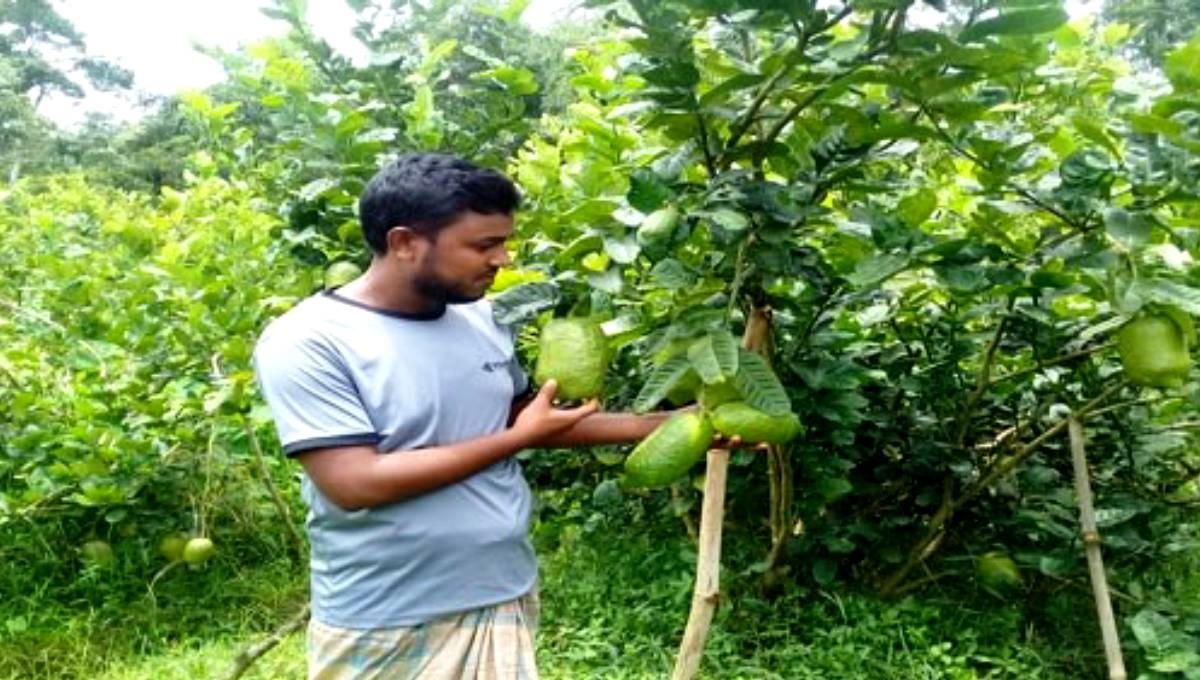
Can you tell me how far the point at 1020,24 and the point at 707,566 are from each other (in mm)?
695

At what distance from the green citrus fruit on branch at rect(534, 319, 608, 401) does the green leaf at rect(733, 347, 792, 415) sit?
20 centimetres

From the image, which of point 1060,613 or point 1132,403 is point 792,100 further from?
point 1060,613

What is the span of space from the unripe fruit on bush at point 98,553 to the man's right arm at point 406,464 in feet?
6.31

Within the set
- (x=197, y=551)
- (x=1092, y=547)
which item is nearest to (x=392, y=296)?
(x=1092, y=547)

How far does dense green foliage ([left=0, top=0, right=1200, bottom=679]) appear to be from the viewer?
1.37m

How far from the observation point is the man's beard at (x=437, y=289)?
1.41 m

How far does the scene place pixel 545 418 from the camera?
53.9 inches

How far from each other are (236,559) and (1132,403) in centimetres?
240

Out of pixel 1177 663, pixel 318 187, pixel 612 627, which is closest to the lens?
pixel 1177 663

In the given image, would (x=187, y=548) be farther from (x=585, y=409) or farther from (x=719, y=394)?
(x=719, y=394)

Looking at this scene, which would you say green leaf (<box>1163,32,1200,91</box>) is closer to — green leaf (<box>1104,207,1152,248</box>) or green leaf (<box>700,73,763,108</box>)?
green leaf (<box>1104,207,1152,248</box>)

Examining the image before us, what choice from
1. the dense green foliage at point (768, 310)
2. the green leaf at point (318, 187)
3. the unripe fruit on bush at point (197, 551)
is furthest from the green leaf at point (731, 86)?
the unripe fruit on bush at point (197, 551)

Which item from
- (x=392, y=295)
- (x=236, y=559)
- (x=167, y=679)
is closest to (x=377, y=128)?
(x=392, y=295)

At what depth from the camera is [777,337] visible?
1.94m
